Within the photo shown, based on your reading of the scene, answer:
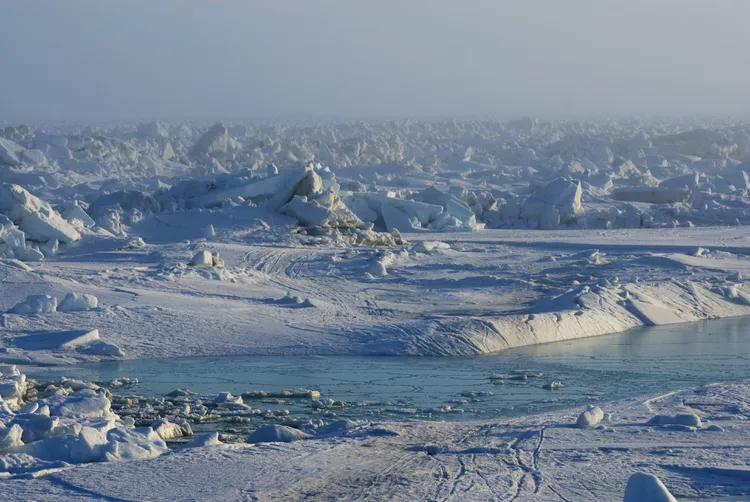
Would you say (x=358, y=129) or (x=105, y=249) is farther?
(x=358, y=129)

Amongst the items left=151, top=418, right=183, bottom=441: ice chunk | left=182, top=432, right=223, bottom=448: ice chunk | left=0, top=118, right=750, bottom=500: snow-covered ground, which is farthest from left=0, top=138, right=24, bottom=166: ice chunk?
left=182, top=432, right=223, bottom=448: ice chunk

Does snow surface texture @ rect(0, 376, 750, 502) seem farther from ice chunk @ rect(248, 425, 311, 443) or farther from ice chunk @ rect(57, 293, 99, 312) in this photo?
ice chunk @ rect(57, 293, 99, 312)

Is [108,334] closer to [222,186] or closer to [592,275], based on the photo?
[592,275]

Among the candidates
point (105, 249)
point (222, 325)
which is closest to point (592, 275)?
point (222, 325)

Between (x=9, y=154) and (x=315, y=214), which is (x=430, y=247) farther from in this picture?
(x=9, y=154)

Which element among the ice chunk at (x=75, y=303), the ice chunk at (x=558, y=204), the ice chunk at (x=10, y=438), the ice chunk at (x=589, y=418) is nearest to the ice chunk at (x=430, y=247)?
the ice chunk at (x=558, y=204)

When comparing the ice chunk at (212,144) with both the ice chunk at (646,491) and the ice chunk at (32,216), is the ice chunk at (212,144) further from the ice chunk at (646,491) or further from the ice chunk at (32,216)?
the ice chunk at (646,491)

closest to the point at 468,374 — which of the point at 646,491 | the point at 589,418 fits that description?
the point at 589,418
